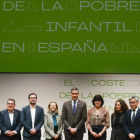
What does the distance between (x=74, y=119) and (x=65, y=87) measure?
1741mm

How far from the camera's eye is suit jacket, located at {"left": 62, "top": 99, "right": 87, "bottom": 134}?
236 inches

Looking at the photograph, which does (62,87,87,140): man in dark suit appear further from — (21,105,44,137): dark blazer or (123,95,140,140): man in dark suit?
(123,95,140,140): man in dark suit

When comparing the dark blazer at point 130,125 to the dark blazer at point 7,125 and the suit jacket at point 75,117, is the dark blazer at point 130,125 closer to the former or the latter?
the suit jacket at point 75,117

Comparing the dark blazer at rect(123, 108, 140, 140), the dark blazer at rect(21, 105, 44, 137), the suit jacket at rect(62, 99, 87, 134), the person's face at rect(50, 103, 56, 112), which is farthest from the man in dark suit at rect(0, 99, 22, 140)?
the dark blazer at rect(123, 108, 140, 140)

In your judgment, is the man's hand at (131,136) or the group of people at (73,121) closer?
the man's hand at (131,136)

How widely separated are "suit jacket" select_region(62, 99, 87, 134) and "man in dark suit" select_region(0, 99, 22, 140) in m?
0.92

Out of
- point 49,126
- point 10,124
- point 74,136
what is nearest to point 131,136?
point 74,136

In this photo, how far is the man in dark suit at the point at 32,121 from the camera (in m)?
6.01

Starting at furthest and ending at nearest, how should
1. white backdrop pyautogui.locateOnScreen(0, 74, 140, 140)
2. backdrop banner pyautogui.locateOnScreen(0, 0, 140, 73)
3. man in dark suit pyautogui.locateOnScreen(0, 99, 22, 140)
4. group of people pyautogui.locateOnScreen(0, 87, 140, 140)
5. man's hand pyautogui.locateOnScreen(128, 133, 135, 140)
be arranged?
A: backdrop banner pyautogui.locateOnScreen(0, 0, 140, 73)
white backdrop pyautogui.locateOnScreen(0, 74, 140, 140)
man in dark suit pyautogui.locateOnScreen(0, 99, 22, 140)
group of people pyautogui.locateOnScreen(0, 87, 140, 140)
man's hand pyautogui.locateOnScreen(128, 133, 135, 140)

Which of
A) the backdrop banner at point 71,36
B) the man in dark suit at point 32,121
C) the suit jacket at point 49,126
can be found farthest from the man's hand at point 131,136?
the backdrop banner at point 71,36

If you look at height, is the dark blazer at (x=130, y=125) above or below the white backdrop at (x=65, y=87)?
below

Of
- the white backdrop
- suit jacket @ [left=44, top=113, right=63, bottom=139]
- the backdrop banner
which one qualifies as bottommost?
suit jacket @ [left=44, top=113, right=63, bottom=139]

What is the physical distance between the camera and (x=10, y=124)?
6.12 m

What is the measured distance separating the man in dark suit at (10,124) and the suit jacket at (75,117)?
923mm
